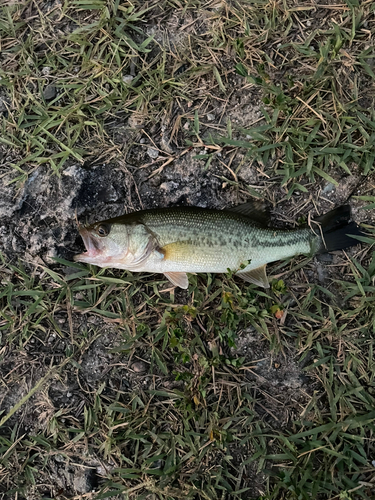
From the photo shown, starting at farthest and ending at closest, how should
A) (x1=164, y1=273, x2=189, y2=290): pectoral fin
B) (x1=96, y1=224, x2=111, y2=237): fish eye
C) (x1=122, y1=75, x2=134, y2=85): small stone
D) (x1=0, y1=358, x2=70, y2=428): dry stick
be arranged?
(x1=122, y1=75, x2=134, y2=85): small stone, (x1=0, y1=358, x2=70, y2=428): dry stick, (x1=164, y1=273, x2=189, y2=290): pectoral fin, (x1=96, y1=224, x2=111, y2=237): fish eye

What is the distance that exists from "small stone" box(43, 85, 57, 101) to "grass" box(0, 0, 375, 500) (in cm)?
3

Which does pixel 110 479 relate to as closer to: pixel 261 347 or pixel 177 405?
pixel 177 405

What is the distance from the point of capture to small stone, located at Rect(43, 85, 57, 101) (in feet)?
13.4

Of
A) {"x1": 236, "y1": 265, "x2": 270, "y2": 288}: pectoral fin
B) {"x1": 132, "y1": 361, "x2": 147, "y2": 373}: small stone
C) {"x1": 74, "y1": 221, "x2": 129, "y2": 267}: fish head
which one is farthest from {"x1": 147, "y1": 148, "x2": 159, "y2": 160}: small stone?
{"x1": 132, "y1": 361, "x2": 147, "y2": 373}: small stone

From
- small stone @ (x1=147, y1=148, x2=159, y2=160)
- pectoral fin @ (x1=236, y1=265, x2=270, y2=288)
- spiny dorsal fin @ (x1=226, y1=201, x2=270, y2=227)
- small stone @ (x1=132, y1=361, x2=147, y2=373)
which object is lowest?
small stone @ (x1=132, y1=361, x2=147, y2=373)

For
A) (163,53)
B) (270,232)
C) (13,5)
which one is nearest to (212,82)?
(163,53)

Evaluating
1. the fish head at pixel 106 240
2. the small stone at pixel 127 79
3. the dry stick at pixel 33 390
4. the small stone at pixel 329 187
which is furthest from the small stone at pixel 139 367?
the small stone at pixel 127 79

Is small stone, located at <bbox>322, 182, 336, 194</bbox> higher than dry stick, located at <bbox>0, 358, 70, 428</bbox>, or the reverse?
small stone, located at <bbox>322, 182, 336, 194</bbox>

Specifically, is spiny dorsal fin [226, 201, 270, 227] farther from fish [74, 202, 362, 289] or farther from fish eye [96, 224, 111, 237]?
fish eye [96, 224, 111, 237]

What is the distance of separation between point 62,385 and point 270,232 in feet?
8.35

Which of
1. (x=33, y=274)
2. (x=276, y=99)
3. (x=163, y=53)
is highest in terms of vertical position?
(x=163, y=53)

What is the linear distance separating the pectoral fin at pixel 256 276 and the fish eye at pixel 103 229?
1.28 metres

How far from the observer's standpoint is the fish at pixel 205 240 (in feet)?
11.6

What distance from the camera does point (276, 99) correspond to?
3.82 metres
